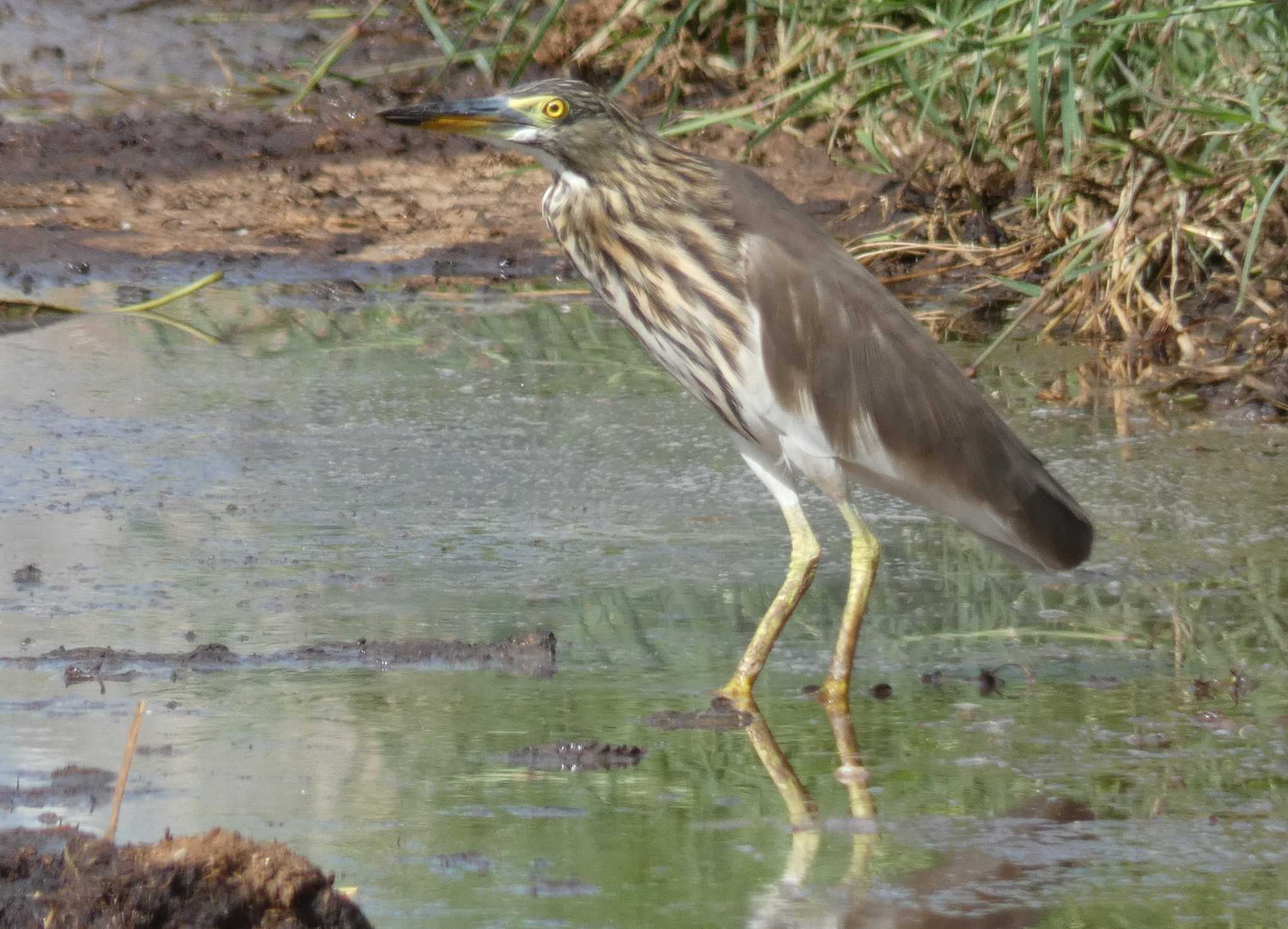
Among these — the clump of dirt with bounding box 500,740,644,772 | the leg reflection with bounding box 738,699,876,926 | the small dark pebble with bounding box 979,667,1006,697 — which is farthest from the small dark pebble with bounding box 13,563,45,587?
the small dark pebble with bounding box 979,667,1006,697

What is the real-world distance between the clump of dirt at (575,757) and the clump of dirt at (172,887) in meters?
0.85

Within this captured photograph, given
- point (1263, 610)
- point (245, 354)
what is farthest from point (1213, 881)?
point (245, 354)

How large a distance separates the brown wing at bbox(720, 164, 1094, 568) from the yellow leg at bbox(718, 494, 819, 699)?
0.17 m

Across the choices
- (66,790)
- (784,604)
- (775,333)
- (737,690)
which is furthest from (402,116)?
(66,790)

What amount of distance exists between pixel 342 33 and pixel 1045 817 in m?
8.98

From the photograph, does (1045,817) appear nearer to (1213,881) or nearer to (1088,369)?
(1213,881)

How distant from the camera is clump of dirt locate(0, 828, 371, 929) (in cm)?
215

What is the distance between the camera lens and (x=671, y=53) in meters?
9.56

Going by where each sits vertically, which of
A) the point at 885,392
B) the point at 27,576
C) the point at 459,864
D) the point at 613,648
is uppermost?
the point at 885,392

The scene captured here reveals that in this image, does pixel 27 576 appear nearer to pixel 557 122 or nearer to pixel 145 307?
pixel 557 122

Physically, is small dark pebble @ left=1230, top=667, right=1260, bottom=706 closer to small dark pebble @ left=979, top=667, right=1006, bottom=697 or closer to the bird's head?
small dark pebble @ left=979, top=667, right=1006, bottom=697

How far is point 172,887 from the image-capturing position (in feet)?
7.13

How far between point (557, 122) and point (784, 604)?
1.01m

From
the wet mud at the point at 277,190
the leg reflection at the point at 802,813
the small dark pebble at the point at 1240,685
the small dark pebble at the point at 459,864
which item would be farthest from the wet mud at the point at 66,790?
the wet mud at the point at 277,190
